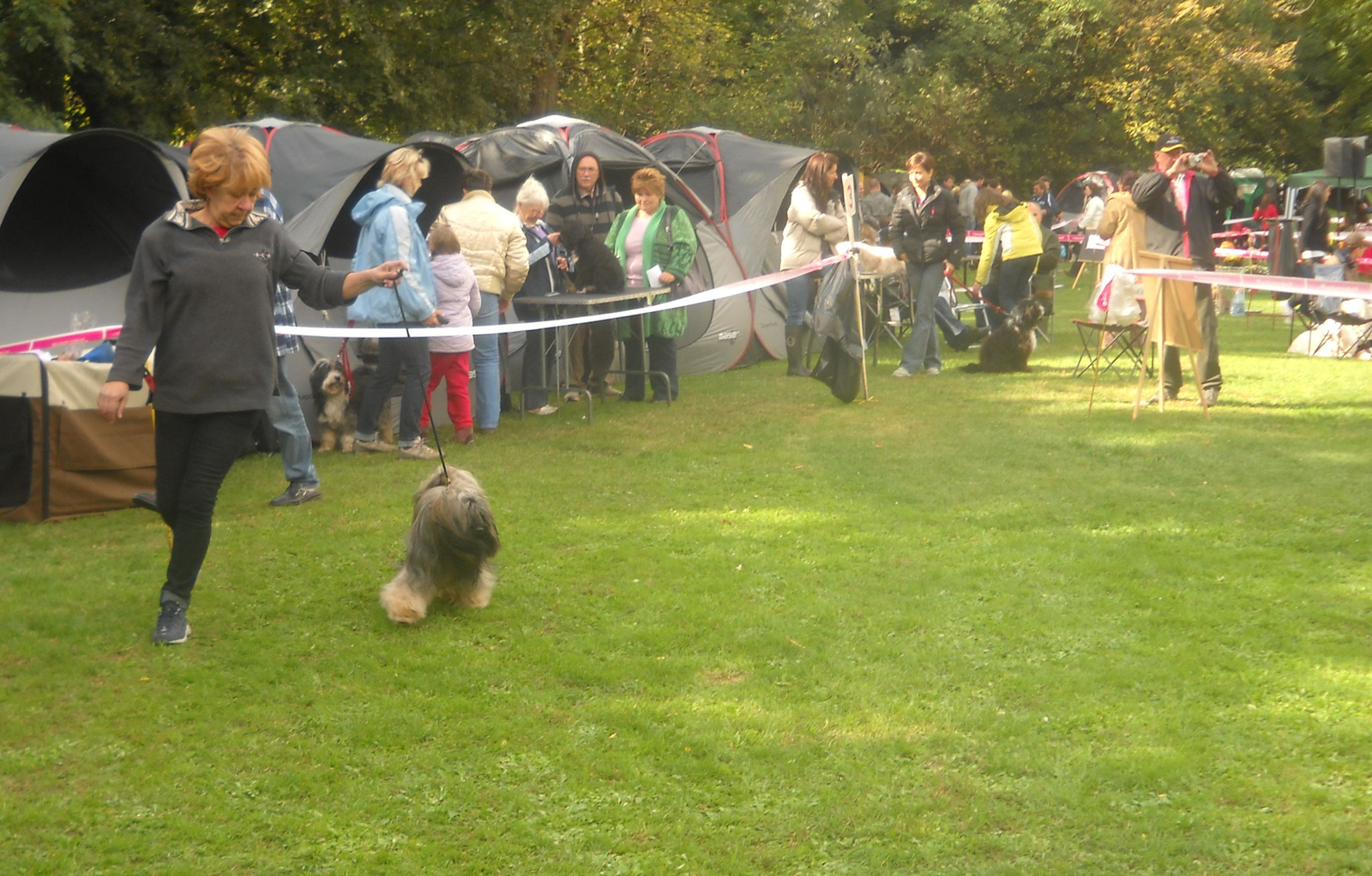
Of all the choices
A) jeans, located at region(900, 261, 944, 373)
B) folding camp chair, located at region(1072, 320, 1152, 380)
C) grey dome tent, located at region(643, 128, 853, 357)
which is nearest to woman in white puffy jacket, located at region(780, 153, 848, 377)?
jeans, located at region(900, 261, 944, 373)

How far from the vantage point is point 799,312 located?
11.8m

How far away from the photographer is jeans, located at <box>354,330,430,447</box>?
25.3 ft

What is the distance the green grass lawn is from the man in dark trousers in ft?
7.06

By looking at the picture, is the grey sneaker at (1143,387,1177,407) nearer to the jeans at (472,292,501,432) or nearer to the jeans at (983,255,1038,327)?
the jeans at (983,255,1038,327)

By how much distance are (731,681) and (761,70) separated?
75.6 ft

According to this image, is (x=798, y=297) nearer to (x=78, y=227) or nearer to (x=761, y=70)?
(x=78, y=227)

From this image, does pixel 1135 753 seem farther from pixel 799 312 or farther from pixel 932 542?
pixel 799 312

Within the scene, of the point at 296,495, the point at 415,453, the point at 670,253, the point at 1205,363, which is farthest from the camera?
the point at 670,253

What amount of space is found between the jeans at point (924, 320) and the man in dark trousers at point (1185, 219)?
1818mm

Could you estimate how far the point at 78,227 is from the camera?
9.27 m

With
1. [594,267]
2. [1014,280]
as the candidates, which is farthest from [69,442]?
[1014,280]

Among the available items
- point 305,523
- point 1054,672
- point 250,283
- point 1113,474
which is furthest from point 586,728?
point 1113,474

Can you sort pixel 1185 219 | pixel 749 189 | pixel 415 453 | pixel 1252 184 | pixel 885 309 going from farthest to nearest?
1. pixel 1252 184
2. pixel 885 309
3. pixel 749 189
4. pixel 1185 219
5. pixel 415 453

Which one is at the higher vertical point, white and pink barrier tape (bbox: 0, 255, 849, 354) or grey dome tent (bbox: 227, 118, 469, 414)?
grey dome tent (bbox: 227, 118, 469, 414)
